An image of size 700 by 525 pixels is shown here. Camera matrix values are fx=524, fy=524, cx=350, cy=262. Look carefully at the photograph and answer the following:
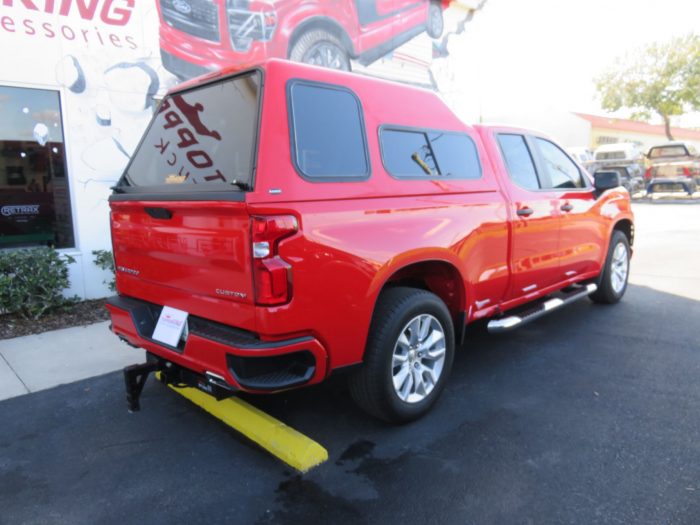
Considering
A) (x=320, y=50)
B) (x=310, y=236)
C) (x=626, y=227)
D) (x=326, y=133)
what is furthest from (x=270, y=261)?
(x=320, y=50)

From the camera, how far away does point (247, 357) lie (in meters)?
2.54

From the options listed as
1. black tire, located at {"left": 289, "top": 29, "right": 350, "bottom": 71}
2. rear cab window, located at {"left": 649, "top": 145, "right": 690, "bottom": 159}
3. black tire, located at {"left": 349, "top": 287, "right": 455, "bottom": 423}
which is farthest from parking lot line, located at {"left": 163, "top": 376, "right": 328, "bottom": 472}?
rear cab window, located at {"left": 649, "top": 145, "right": 690, "bottom": 159}

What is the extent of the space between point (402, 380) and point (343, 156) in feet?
4.66

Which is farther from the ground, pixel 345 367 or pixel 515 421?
pixel 345 367

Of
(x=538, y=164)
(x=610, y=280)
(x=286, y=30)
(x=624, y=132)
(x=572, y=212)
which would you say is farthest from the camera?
(x=624, y=132)

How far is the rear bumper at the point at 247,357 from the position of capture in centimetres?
256

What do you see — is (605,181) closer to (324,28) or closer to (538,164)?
(538,164)

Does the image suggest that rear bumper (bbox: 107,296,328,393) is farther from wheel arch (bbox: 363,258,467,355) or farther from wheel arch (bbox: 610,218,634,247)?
wheel arch (bbox: 610,218,634,247)

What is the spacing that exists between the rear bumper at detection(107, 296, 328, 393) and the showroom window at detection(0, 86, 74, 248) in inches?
163

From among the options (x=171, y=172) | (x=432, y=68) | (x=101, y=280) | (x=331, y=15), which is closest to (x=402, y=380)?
Result: (x=171, y=172)

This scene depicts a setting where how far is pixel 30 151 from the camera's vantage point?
237 inches

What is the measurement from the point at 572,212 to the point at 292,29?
5.49 m

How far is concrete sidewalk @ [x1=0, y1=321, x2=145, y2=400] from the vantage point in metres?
4.18

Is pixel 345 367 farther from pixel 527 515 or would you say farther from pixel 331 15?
pixel 331 15
